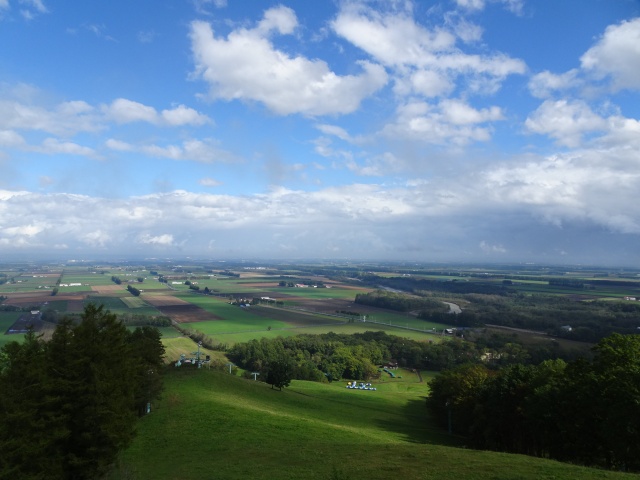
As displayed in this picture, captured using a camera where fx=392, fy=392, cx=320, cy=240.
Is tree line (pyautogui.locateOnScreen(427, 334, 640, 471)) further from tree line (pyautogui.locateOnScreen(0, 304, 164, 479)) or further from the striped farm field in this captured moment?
the striped farm field

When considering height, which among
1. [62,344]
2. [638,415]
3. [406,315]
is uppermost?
[62,344]

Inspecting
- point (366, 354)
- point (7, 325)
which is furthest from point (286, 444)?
point (7, 325)

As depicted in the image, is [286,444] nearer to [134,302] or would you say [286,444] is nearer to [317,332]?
[317,332]

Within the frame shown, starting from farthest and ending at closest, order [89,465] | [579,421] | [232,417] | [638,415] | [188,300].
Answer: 1. [188,300]
2. [232,417]
3. [579,421]
4. [638,415]
5. [89,465]

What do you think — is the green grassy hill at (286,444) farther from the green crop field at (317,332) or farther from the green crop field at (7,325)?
the green crop field at (7,325)

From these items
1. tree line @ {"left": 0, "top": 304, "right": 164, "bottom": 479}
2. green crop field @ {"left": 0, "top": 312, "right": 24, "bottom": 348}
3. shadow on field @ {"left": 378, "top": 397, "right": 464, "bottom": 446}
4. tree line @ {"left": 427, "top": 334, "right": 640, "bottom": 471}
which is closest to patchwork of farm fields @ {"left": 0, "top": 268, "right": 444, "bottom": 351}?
green crop field @ {"left": 0, "top": 312, "right": 24, "bottom": 348}

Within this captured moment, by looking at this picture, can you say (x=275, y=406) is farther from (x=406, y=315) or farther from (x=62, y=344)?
(x=406, y=315)

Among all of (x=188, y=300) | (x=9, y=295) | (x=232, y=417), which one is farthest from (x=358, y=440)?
(x=9, y=295)
